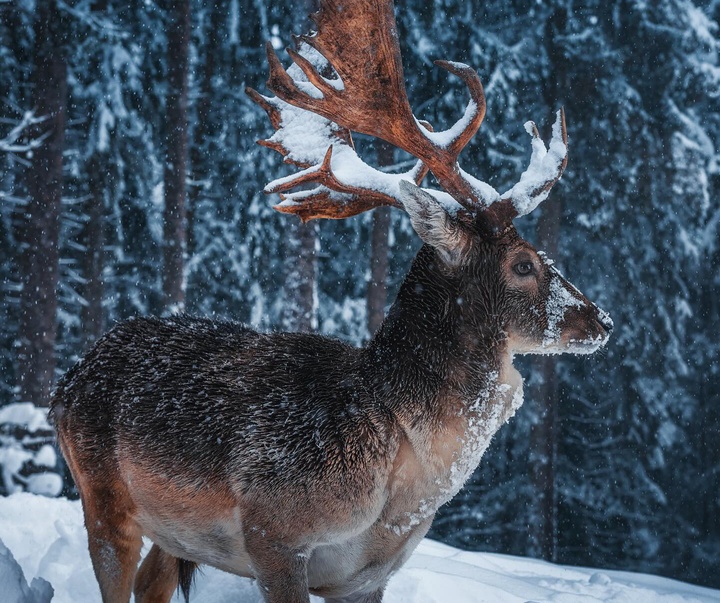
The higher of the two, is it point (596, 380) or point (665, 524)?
point (596, 380)

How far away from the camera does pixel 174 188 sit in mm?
12898

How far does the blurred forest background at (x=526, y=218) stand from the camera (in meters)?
14.9

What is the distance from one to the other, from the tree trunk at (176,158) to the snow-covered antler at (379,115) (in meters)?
8.03

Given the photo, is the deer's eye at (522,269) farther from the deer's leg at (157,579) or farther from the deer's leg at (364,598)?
the deer's leg at (157,579)

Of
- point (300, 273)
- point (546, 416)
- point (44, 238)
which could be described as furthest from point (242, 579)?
point (546, 416)

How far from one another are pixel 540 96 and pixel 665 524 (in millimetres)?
8600

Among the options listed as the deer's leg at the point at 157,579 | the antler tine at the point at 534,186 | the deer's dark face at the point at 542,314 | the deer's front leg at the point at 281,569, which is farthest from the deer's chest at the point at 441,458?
the deer's leg at the point at 157,579

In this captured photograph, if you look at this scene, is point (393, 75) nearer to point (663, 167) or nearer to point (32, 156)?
point (32, 156)

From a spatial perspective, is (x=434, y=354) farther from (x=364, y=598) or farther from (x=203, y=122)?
(x=203, y=122)

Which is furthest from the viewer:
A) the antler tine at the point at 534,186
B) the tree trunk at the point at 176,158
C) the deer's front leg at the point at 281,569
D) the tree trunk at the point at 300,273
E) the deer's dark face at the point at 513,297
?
the tree trunk at the point at 176,158

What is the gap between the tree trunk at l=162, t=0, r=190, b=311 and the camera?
12531 millimetres

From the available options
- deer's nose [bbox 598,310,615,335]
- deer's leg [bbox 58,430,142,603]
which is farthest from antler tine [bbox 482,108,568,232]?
deer's leg [bbox 58,430,142,603]

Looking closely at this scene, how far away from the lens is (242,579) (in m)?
5.59

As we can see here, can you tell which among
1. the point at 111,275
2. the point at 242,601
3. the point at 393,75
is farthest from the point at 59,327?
the point at 393,75
